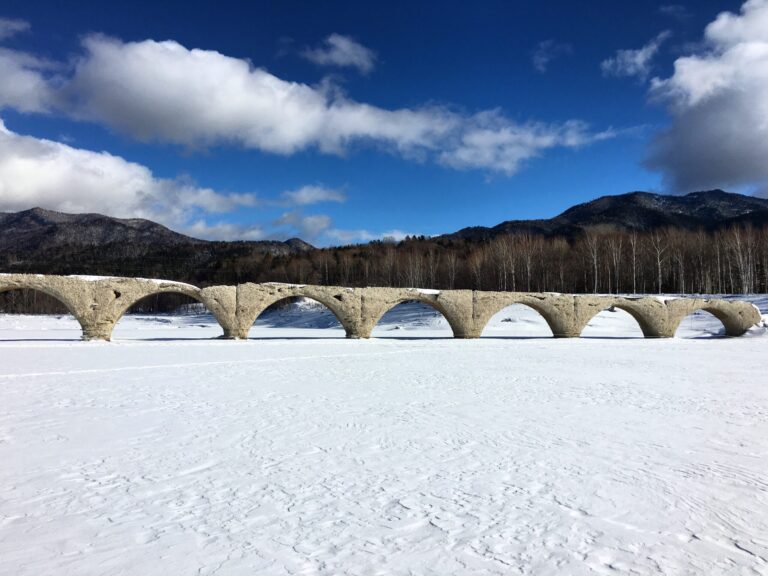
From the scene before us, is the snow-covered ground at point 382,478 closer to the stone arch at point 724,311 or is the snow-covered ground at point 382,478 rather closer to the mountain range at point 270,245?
the stone arch at point 724,311

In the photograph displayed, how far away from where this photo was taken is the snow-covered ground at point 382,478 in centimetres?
329

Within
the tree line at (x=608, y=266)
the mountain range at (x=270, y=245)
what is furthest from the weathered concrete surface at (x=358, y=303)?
the mountain range at (x=270, y=245)

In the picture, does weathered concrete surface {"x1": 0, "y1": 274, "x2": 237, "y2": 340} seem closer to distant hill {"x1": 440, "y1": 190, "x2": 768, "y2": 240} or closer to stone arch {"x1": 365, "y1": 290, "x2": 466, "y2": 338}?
stone arch {"x1": 365, "y1": 290, "x2": 466, "y2": 338}

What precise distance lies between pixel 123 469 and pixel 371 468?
2524 millimetres

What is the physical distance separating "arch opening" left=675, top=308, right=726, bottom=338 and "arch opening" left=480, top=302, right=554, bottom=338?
8775mm

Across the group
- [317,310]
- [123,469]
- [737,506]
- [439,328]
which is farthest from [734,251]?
[123,469]

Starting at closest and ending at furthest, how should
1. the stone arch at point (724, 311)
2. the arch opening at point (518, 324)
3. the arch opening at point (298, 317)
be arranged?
the stone arch at point (724, 311) → the arch opening at point (518, 324) → the arch opening at point (298, 317)

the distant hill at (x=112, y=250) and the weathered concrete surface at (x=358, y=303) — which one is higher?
the distant hill at (x=112, y=250)

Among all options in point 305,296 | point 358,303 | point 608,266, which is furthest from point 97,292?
point 608,266

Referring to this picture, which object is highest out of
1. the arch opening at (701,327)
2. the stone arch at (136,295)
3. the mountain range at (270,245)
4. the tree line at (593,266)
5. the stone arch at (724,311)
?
the mountain range at (270,245)

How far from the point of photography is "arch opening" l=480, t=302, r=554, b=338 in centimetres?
3416

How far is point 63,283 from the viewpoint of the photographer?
20.9 m

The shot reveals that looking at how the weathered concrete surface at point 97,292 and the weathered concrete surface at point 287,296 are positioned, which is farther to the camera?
the weathered concrete surface at point 287,296

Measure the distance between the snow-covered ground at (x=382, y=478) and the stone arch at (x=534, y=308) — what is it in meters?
16.1
